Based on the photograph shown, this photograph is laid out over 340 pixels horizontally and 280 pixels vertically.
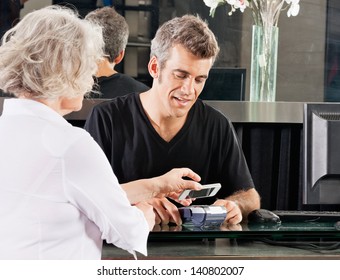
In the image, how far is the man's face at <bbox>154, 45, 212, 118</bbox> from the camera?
2.83 metres

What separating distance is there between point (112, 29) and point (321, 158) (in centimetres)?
162

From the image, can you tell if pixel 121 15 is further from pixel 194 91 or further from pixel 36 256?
pixel 36 256

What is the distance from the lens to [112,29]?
358 cm

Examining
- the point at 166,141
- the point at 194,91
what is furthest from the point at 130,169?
the point at 194,91

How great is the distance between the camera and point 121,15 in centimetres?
372

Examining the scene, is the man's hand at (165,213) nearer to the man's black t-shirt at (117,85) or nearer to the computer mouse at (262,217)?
the computer mouse at (262,217)

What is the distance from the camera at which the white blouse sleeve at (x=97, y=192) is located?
1.51 metres

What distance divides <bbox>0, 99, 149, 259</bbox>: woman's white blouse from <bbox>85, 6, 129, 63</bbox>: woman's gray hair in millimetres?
2011

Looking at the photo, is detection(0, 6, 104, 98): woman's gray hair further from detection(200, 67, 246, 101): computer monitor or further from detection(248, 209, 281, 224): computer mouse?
detection(200, 67, 246, 101): computer monitor

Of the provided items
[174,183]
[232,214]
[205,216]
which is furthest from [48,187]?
[174,183]

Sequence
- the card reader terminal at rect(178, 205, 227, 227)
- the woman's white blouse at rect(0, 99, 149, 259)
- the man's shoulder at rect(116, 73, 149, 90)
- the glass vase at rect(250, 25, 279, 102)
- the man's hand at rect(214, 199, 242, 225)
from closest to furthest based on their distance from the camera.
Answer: the woman's white blouse at rect(0, 99, 149, 259)
the card reader terminal at rect(178, 205, 227, 227)
the man's hand at rect(214, 199, 242, 225)
the glass vase at rect(250, 25, 279, 102)
the man's shoulder at rect(116, 73, 149, 90)

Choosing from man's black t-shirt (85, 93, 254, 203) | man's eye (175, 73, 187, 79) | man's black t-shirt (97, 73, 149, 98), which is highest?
man's eye (175, 73, 187, 79)

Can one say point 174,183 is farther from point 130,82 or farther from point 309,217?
point 130,82

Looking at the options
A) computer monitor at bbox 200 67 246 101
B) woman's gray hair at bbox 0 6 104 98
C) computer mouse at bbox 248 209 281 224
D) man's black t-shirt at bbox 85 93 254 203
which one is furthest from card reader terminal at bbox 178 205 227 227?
computer monitor at bbox 200 67 246 101
